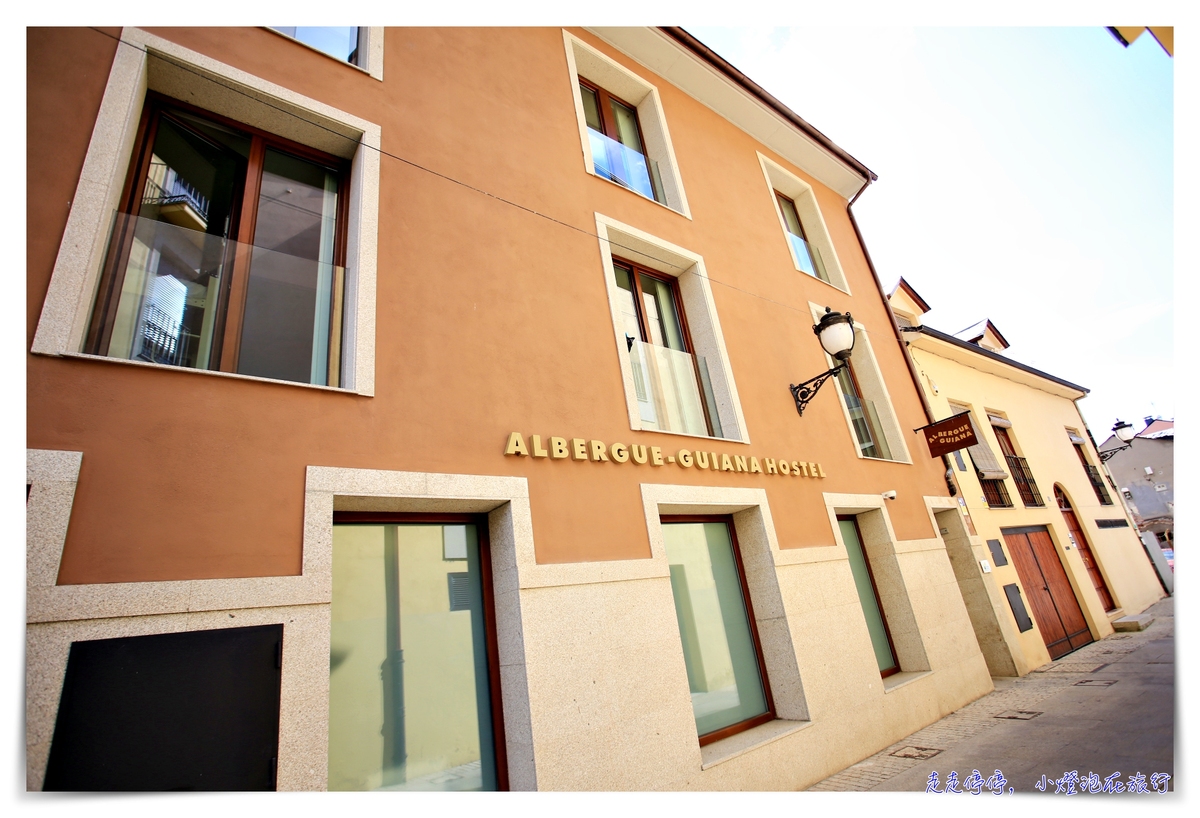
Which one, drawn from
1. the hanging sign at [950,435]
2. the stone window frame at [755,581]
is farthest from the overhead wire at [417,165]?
the hanging sign at [950,435]

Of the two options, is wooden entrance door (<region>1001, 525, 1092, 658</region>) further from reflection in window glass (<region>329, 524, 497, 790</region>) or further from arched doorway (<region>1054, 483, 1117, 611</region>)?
reflection in window glass (<region>329, 524, 497, 790</region>)

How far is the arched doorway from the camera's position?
1387 centimetres

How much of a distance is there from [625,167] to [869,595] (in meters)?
6.45

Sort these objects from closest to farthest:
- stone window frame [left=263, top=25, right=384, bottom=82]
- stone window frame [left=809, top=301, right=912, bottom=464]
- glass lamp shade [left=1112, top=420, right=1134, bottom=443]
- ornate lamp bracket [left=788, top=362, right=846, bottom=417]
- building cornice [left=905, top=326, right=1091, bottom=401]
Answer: stone window frame [left=263, top=25, right=384, bottom=82] < ornate lamp bracket [left=788, top=362, right=846, bottom=417] < stone window frame [left=809, top=301, right=912, bottom=464] < building cornice [left=905, top=326, right=1091, bottom=401] < glass lamp shade [left=1112, top=420, right=1134, bottom=443]

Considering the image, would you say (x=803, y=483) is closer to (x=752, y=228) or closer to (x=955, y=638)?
(x=955, y=638)

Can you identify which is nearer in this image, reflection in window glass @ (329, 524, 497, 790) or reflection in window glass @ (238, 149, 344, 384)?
reflection in window glass @ (329, 524, 497, 790)

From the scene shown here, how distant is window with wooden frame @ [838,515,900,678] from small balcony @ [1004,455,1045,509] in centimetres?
726

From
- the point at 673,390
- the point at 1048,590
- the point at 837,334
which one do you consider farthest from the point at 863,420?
the point at 1048,590

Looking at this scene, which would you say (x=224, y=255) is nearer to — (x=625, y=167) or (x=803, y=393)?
(x=625, y=167)

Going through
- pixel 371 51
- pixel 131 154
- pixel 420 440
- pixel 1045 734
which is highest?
pixel 371 51

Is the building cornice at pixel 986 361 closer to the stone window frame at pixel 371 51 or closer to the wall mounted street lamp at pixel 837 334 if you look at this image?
Result: the wall mounted street lamp at pixel 837 334

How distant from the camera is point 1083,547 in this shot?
1416cm

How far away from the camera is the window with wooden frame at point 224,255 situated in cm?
355

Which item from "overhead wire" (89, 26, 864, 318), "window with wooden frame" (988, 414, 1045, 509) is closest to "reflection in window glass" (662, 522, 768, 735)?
"overhead wire" (89, 26, 864, 318)
